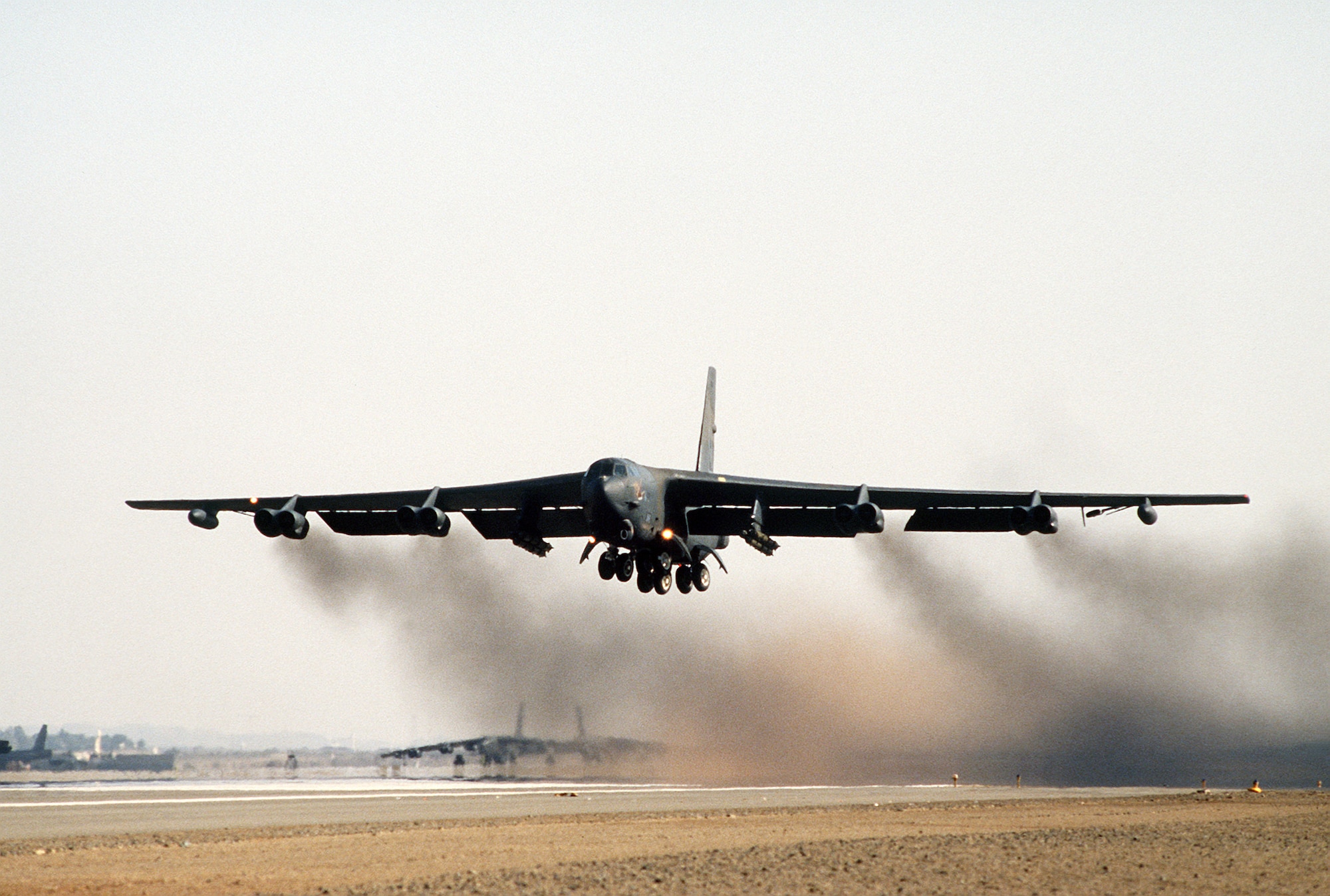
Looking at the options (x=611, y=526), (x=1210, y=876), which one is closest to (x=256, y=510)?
(x=611, y=526)

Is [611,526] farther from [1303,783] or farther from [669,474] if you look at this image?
[1303,783]

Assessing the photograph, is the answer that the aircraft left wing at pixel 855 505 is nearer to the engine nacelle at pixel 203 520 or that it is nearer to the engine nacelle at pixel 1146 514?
the engine nacelle at pixel 1146 514

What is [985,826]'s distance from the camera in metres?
35.9

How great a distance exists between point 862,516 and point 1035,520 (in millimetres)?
5629

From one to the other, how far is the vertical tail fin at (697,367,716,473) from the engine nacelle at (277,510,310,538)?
640 inches

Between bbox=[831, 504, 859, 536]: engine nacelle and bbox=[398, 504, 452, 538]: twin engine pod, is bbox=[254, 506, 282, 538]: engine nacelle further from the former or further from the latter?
bbox=[831, 504, 859, 536]: engine nacelle

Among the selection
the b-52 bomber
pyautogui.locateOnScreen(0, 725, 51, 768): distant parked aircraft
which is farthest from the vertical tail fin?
pyautogui.locateOnScreen(0, 725, 51, 768): distant parked aircraft

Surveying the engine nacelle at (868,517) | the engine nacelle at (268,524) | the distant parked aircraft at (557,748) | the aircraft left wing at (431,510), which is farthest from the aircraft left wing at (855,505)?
the distant parked aircraft at (557,748)

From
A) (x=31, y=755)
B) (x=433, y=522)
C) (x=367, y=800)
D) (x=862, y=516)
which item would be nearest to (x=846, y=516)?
(x=862, y=516)

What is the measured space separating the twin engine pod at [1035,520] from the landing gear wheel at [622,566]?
12130 millimetres

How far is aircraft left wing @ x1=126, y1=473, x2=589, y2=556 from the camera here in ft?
135

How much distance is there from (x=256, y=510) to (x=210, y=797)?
9968 millimetres

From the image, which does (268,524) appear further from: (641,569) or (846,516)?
(846,516)

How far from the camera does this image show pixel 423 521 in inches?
1586
